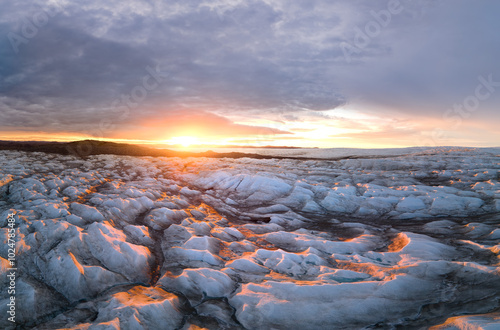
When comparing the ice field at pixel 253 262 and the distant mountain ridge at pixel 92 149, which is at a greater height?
the distant mountain ridge at pixel 92 149

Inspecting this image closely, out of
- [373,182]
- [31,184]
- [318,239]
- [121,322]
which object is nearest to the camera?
[121,322]

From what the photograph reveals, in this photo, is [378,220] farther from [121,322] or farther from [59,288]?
[59,288]

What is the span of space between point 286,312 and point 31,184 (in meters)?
12.6

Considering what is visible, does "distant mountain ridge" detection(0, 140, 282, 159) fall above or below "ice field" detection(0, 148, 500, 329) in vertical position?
→ above

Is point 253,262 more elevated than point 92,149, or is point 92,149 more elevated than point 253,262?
point 92,149

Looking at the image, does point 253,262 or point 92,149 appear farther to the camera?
point 92,149

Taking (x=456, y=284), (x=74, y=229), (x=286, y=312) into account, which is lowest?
(x=286, y=312)

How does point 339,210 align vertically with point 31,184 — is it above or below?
below

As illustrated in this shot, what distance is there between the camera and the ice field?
4234 mm

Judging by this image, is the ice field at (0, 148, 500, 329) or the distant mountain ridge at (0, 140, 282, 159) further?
the distant mountain ridge at (0, 140, 282, 159)

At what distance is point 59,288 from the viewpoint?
192 inches

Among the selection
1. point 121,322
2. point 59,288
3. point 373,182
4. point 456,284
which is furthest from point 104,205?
point 373,182

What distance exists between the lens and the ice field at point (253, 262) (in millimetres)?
4234

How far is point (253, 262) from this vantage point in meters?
6.02
